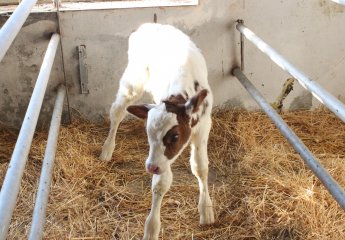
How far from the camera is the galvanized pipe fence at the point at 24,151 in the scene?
1677 millimetres

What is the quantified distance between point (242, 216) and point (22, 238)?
56.8 inches

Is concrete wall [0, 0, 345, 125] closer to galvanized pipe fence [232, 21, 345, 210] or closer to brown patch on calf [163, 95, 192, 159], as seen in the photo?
galvanized pipe fence [232, 21, 345, 210]

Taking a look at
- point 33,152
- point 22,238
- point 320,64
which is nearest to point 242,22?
point 320,64

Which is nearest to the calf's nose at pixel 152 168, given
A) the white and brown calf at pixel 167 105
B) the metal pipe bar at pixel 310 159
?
the white and brown calf at pixel 167 105

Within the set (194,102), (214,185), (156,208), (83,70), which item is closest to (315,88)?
(194,102)

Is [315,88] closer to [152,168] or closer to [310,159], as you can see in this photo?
[310,159]

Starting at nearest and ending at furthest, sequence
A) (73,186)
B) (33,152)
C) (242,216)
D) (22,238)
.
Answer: (22,238), (242,216), (73,186), (33,152)

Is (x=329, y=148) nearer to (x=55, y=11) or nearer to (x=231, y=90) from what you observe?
(x=231, y=90)

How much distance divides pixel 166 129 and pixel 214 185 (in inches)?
51.7

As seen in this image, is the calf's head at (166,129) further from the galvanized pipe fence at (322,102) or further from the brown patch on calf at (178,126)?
the galvanized pipe fence at (322,102)

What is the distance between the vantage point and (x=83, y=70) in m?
4.32

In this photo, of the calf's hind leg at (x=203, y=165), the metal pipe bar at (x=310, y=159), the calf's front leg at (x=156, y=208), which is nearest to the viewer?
the metal pipe bar at (x=310, y=159)

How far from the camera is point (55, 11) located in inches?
162

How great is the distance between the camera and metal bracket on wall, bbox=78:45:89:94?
13.9 feet
